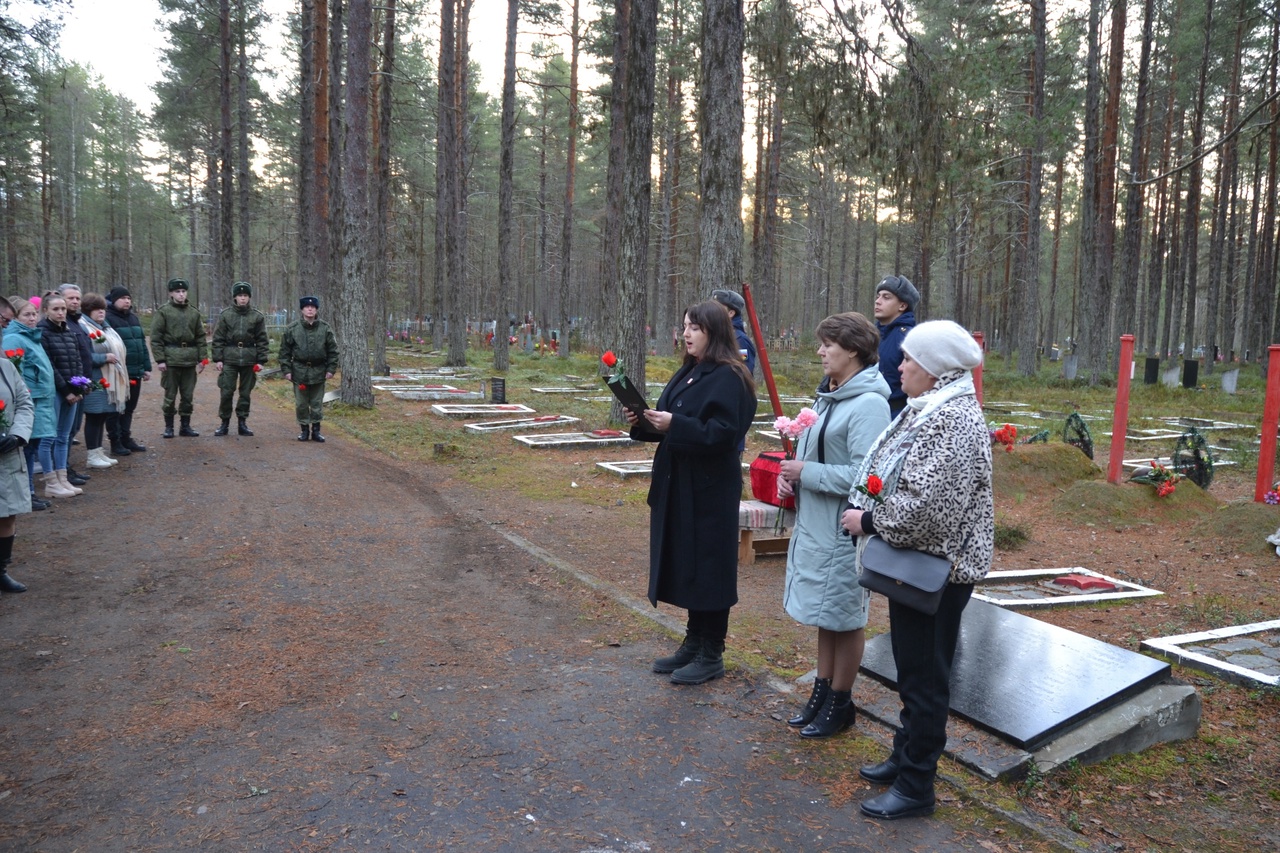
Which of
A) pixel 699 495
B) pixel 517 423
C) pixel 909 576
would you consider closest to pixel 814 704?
pixel 699 495

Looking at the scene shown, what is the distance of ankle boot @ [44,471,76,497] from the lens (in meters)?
7.87

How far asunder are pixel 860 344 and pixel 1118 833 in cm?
206

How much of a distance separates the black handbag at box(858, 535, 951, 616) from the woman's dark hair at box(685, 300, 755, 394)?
1.29 metres

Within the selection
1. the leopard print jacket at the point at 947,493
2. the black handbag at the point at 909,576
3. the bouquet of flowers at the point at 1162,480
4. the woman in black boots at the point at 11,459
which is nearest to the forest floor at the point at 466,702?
the woman in black boots at the point at 11,459

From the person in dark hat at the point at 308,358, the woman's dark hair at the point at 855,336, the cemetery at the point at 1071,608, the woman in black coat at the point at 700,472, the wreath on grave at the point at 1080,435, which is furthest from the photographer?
the person in dark hat at the point at 308,358

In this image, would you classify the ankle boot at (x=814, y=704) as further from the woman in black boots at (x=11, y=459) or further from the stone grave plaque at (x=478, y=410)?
the stone grave plaque at (x=478, y=410)

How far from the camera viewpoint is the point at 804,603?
11.8 ft

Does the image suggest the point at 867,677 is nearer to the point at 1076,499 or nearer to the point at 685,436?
the point at 685,436

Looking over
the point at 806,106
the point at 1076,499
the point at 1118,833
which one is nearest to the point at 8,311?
the point at 1118,833

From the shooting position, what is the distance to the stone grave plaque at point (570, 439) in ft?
38.0

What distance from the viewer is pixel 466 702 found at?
13.1ft

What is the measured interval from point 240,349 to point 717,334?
9.01 metres

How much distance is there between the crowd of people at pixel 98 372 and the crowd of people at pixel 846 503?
13.7ft

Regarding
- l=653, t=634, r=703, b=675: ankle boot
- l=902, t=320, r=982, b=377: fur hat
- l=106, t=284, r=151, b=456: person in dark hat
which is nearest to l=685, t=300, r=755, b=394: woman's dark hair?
l=902, t=320, r=982, b=377: fur hat
